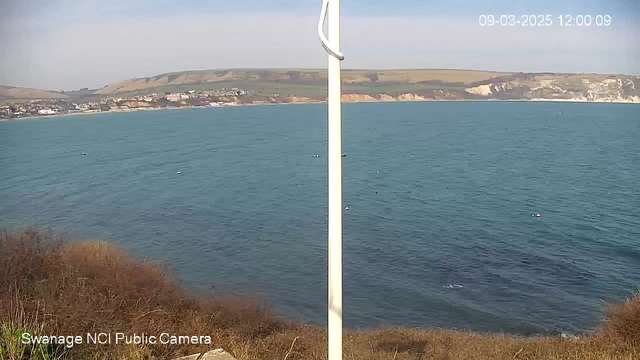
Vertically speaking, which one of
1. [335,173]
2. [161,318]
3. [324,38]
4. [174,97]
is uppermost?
[174,97]

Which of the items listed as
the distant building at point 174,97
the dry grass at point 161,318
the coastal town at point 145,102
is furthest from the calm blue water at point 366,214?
the distant building at point 174,97

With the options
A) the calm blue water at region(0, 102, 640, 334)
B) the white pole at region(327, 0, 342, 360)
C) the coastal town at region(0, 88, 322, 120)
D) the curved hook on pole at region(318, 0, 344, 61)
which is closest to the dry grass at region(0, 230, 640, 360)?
the white pole at region(327, 0, 342, 360)

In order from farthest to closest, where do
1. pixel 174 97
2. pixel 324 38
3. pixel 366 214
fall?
pixel 174 97
pixel 366 214
pixel 324 38

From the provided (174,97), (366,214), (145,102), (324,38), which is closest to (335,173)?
(324,38)

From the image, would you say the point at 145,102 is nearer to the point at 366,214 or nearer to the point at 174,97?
the point at 174,97

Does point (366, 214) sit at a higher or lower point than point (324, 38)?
lower

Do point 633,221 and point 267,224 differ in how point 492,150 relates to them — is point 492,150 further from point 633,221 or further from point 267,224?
point 267,224
